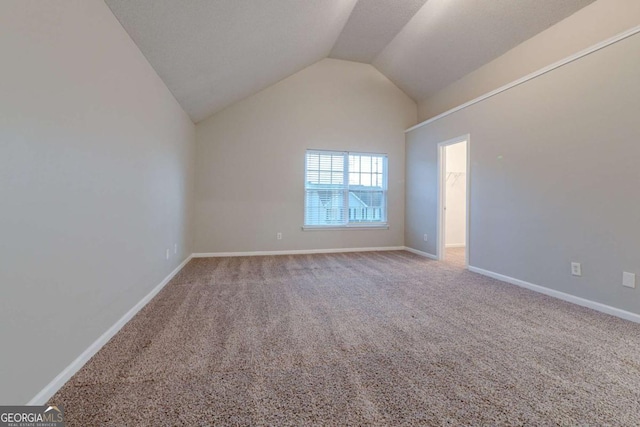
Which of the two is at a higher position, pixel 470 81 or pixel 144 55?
pixel 470 81

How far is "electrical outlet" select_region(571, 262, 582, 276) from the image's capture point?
2.63 meters

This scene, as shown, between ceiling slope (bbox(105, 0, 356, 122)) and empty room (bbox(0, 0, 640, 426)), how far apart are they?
3 centimetres

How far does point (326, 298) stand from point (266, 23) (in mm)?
2977

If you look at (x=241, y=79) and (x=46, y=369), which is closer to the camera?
(x=46, y=369)

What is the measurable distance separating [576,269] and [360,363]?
257 cm

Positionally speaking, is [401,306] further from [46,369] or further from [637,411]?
[46,369]

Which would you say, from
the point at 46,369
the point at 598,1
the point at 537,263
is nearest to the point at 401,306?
the point at 537,263

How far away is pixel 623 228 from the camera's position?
2.32 metres

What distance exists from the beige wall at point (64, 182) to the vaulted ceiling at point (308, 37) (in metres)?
0.41

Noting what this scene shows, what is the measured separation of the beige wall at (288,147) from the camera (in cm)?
471

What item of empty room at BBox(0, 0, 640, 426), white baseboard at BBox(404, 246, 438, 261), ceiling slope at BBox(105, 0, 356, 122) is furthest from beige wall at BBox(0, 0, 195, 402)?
white baseboard at BBox(404, 246, 438, 261)

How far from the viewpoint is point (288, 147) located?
4977 millimetres

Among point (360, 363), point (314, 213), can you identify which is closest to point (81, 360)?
point (360, 363)

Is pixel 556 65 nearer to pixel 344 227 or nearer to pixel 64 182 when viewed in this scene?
pixel 344 227
